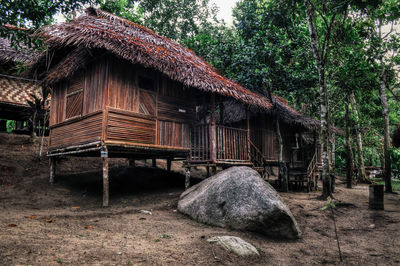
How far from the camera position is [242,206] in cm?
530

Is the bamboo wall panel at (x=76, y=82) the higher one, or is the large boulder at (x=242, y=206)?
the bamboo wall panel at (x=76, y=82)

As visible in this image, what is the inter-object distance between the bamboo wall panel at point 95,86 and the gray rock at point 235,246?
4.73 meters

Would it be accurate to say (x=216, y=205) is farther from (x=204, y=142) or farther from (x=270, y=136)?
(x=270, y=136)

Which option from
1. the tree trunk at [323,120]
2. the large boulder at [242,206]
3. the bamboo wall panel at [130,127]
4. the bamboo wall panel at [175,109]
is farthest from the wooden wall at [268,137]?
the large boulder at [242,206]

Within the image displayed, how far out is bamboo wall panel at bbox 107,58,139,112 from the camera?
7250 mm

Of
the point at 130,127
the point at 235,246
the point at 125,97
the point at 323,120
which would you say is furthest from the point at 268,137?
the point at 235,246

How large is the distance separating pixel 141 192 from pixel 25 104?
6976 millimetres

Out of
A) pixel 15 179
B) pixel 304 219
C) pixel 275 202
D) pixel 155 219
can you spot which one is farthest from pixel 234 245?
→ pixel 15 179

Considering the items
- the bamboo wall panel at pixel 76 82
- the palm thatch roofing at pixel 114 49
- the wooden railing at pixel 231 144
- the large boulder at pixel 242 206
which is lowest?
the large boulder at pixel 242 206

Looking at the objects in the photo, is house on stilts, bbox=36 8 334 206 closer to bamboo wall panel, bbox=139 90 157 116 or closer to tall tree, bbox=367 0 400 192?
bamboo wall panel, bbox=139 90 157 116

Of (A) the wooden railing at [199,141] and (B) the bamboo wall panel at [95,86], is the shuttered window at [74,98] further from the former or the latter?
(A) the wooden railing at [199,141]

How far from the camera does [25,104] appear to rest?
37.9ft

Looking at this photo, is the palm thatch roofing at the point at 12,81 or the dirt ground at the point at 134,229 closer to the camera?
the dirt ground at the point at 134,229

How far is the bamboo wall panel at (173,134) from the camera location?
26.8 feet
